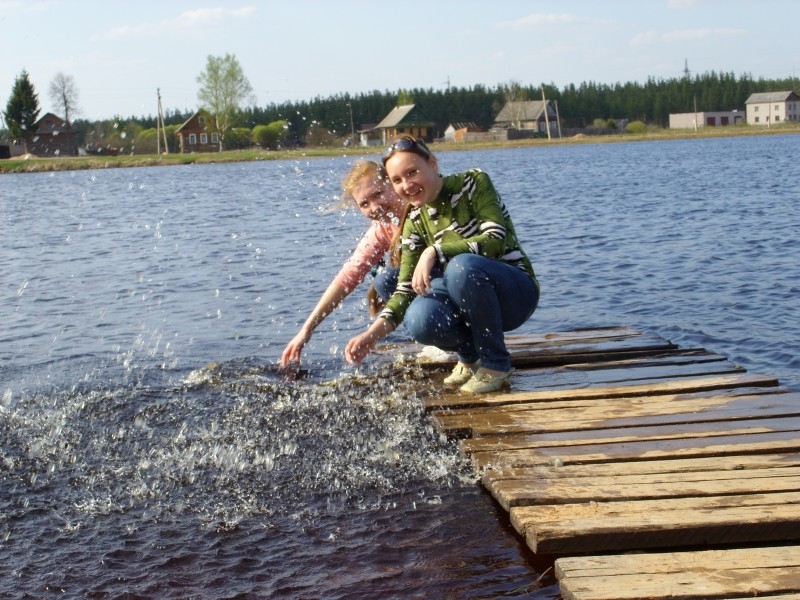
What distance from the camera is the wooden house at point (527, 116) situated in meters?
130

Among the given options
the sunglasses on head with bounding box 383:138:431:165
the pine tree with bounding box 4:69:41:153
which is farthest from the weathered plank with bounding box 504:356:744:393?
the pine tree with bounding box 4:69:41:153

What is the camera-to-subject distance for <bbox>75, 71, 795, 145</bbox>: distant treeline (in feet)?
391

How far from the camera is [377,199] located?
20.3 ft

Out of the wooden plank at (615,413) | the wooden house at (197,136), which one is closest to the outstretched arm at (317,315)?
Answer: the wooden plank at (615,413)

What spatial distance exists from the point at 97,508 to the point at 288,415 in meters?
1.66

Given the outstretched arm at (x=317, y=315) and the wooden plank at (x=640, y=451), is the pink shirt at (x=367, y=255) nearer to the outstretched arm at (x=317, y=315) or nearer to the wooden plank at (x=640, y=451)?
the outstretched arm at (x=317, y=315)

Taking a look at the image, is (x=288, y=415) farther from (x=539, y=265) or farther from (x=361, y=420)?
(x=539, y=265)

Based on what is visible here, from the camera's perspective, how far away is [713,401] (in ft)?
18.2

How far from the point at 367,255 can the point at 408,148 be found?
117cm

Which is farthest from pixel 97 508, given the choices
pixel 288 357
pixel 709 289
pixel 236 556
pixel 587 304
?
pixel 709 289

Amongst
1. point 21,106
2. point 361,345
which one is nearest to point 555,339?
point 361,345

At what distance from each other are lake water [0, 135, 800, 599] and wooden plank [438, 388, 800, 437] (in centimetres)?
21

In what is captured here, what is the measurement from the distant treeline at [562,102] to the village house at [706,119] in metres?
1.79

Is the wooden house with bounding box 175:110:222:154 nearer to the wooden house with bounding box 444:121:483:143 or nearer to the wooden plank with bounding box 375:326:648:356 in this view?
the wooden house with bounding box 444:121:483:143
